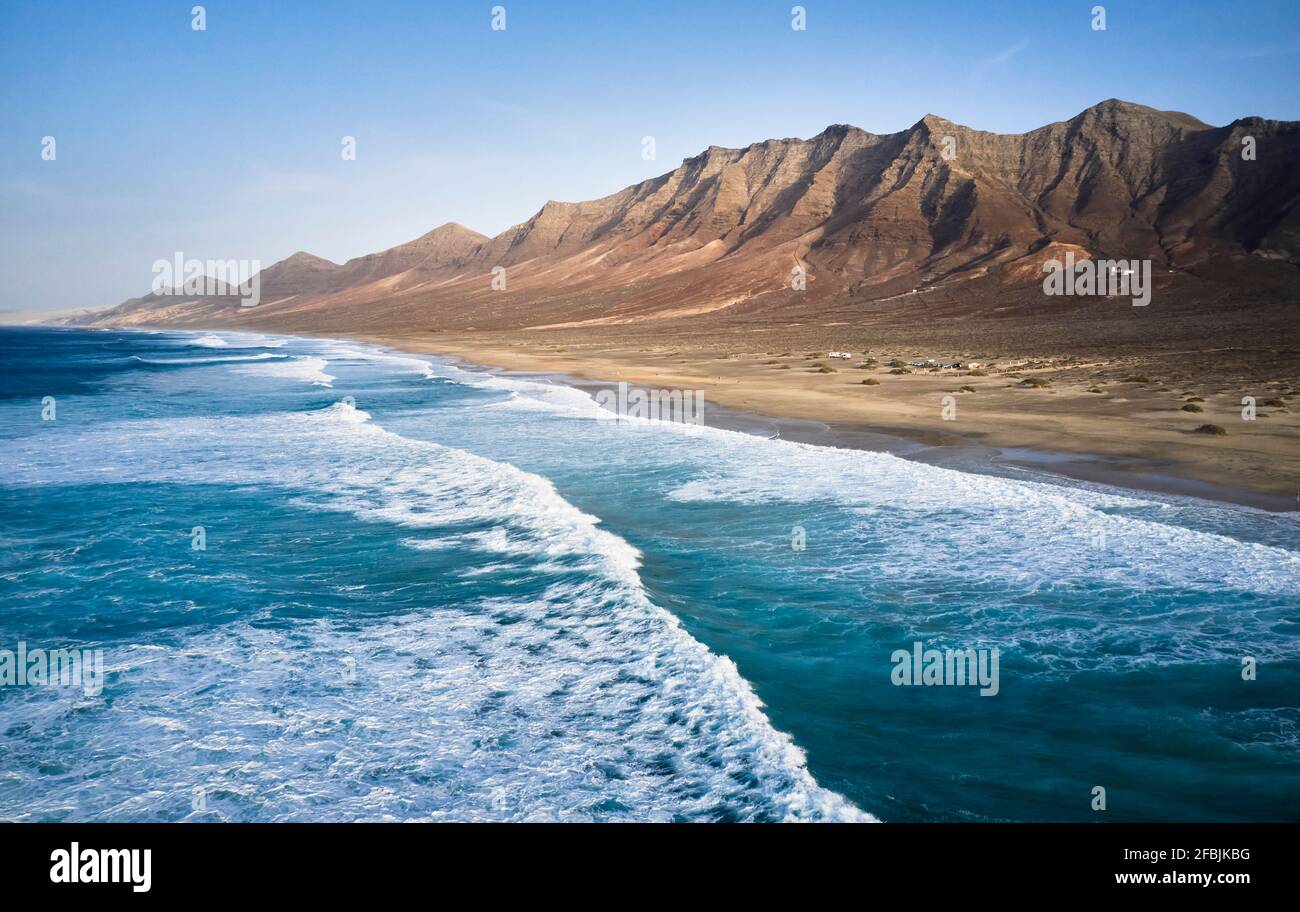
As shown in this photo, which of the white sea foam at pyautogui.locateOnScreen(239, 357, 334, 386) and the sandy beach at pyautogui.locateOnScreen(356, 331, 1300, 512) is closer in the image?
the sandy beach at pyautogui.locateOnScreen(356, 331, 1300, 512)

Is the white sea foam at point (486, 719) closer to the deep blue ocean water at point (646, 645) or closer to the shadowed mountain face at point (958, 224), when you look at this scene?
the deep blue ocean water at point (646, 645)

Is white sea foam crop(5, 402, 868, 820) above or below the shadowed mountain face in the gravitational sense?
below

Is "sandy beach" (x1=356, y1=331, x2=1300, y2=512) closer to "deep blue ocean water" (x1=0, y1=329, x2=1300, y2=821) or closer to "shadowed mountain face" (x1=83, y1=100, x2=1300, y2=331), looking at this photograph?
"deep blue ocean water" (x1=0, y1=329, x2=1300, y2=821)

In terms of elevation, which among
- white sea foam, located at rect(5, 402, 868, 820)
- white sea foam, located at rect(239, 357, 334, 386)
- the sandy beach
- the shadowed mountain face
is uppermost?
the shadowed mountain face

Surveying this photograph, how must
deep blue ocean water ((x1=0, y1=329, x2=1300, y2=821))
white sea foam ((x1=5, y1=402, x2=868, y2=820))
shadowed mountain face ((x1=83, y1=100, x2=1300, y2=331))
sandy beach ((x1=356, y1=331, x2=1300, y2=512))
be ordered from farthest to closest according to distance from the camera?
shadowed mountain face ((x1=83, y1=100, x2=1300, y2=331))
sandy beach ((x1=356, y1=331, x2=1300, y2=512))
deep blue ocean water ((x1=0, y1=329, x2=1300, y2=821))
white sea foam ((x1=5, y1=402, x2=868, y2=820))

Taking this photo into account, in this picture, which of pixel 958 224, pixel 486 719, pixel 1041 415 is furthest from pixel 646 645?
pixel 958 224

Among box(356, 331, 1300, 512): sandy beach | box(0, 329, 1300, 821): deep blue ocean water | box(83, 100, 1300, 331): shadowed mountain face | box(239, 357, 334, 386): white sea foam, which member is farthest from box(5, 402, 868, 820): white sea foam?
box(83, 100, 1300, 331): shadowed mountain face

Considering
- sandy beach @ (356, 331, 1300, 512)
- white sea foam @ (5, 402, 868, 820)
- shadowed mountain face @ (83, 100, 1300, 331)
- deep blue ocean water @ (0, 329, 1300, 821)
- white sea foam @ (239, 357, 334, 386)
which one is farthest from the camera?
shadowed mountain face @ (83, 100, 1300, 331)
